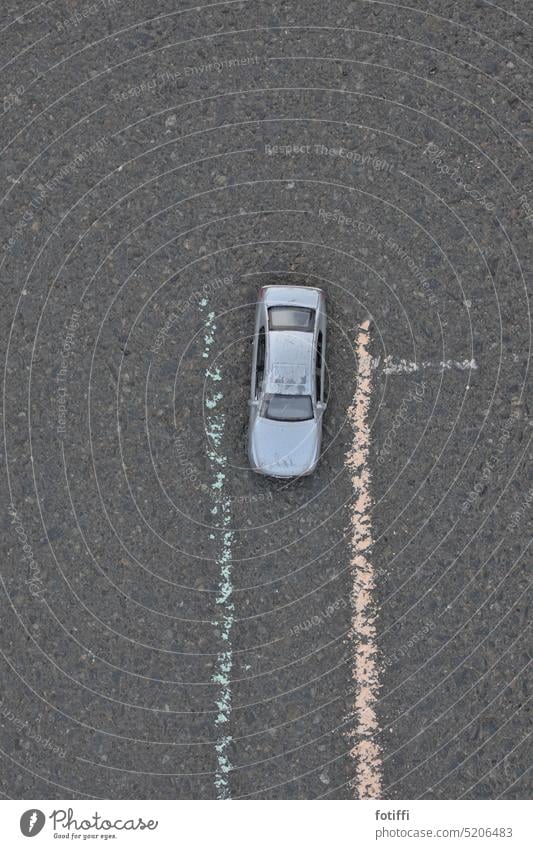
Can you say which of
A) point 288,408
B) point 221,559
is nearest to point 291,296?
point 288,408

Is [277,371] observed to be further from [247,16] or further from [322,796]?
[322,796]

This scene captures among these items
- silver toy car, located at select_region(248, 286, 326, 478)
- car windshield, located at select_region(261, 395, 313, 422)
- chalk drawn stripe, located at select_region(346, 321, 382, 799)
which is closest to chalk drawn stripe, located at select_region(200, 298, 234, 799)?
silver toy car, located at select_region(248, 286, 326, 478)

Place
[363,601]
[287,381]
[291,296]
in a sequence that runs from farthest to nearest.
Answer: [363,601], [291,296], [287,381]

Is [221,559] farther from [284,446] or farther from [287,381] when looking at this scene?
[287,381]

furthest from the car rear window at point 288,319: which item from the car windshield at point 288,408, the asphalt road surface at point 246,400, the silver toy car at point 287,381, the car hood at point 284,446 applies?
the car hood at point 284,446

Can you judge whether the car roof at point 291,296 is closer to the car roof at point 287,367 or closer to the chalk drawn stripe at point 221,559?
the car roof at point 287,367

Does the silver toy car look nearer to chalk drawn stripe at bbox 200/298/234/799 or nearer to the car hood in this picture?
the car hood

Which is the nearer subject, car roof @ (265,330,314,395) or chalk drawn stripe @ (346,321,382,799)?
car roof @ (265,330,314,395)
